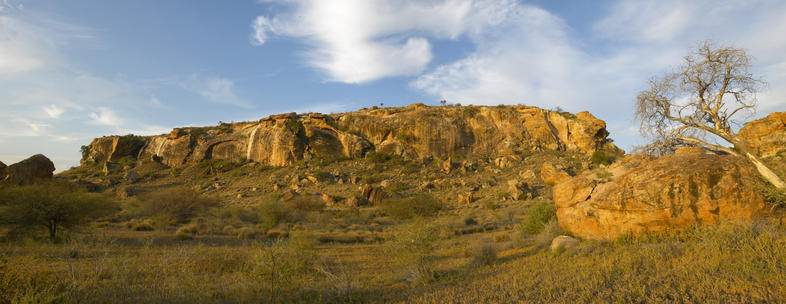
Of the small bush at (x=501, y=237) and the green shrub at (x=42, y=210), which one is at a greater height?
the green shrub at (x=42, y=210)

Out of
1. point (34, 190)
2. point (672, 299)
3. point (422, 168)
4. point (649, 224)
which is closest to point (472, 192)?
point (422, 168)

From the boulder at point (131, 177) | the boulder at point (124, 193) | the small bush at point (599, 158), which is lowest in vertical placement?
the boulder at point (124, 193)

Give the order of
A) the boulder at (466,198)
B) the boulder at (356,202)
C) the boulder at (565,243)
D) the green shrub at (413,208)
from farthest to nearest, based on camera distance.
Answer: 1. the boulder at (466,198)
2. the boulder at (356,202)
3. the green shrub at (413,208)
4. the boulder at (565,243)

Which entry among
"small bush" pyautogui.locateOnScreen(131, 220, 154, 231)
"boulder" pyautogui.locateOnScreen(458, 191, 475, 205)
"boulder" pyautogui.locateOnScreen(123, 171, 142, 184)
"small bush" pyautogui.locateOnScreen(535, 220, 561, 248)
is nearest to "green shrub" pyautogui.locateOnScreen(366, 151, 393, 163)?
"boulder" pyautogui.locateOnScreen(458, 191, 475, 205)

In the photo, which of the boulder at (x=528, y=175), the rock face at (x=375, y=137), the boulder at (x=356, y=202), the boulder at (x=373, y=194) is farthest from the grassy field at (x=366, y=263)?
the rock face at (x=375, y=137)

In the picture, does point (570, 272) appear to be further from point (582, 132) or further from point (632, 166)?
point (582, 132)

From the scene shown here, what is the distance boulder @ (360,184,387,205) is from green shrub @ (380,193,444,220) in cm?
283

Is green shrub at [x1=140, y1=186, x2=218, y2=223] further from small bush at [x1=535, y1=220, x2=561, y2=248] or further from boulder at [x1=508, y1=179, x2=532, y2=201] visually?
boulder at [x1=508, y1=179, x2=532, y2=201]

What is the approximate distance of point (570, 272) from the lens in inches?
215

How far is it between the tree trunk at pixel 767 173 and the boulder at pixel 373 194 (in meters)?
19.6

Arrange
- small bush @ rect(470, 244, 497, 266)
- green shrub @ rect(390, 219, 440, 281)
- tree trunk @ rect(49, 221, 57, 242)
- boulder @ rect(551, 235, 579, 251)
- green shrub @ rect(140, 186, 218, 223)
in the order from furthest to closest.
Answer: green shrub @ rect(140, 186, 218, 223) < tree trunk @ rect(49, 221, 57, 242) < small bush @ rect(470, 244, 497, 266) < boulder @ rect(551, 235, 579, 251) < green shrub @ rect(390, 219, 440, 281)

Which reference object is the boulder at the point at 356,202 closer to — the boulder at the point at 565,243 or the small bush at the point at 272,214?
the small bush at the point at 272,214

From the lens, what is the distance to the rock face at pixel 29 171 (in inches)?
893

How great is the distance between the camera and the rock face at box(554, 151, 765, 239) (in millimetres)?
6203
